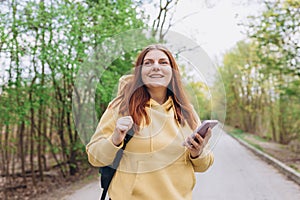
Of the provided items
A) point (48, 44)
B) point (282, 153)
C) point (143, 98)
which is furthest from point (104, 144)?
point (282, 153)

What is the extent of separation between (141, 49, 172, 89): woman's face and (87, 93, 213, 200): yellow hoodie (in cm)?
11

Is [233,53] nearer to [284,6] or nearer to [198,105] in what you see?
[284,6]

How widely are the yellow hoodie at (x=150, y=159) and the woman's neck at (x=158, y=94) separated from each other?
62mm

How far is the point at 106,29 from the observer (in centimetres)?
830

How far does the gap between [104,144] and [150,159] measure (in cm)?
20

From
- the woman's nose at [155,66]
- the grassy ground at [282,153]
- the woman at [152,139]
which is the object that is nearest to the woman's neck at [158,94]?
the woman at [152,139]

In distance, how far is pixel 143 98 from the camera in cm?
171

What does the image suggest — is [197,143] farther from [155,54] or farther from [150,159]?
[155,54]

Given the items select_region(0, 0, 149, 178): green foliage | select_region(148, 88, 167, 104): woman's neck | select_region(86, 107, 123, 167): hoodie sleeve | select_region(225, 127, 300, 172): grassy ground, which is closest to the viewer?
select_region(86, 107, 123, 167): hoodie sleeve

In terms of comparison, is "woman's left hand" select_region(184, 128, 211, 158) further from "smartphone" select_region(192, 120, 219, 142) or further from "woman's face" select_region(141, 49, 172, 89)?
"woman's face" select_region(141, 49, 172, 89)

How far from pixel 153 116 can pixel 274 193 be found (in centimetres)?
681

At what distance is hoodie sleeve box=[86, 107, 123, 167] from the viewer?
160cm

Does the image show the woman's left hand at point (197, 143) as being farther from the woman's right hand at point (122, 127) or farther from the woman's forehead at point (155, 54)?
the woman's forehead at point (155, 54)

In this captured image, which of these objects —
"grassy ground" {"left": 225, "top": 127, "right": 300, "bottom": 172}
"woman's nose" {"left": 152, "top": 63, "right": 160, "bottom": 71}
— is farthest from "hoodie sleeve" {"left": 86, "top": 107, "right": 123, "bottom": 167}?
"grassy ground" {"left": 225, "top": 127, "right": 300, "bottom": 172}
